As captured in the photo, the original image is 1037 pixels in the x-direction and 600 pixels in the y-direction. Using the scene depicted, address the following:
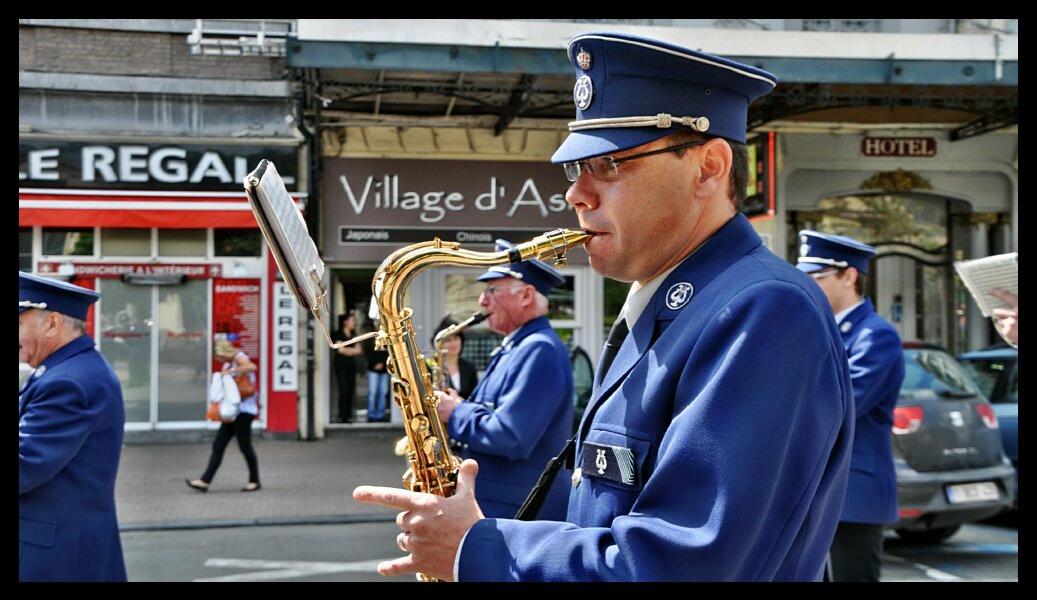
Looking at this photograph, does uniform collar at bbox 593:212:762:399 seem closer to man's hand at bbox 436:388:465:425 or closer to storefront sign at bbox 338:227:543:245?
man's hand at bbox 436:388:465:425

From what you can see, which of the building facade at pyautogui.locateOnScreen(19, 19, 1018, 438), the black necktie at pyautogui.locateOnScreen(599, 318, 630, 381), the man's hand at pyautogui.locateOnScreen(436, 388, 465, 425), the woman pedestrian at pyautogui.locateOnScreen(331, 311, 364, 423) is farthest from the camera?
the woman pedestrian at pyautogui.locateOnScreen(331, 311, 364, 423)

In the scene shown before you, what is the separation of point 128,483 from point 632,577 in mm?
11911

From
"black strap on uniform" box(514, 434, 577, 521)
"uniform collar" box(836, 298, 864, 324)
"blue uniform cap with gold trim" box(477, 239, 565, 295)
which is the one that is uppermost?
"blue uniform cap with gold trim" box(477, 239, 565, 295)

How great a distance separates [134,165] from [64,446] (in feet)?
37.4

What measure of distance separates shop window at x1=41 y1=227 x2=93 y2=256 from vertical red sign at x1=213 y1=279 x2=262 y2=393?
182 centimetres

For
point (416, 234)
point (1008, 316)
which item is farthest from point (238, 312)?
point (1008, 316)

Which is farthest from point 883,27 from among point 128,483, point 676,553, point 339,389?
point 676,553

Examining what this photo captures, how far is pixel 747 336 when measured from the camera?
1.70 metres

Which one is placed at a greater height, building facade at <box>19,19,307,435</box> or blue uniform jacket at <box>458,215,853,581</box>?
building facade at <box>19,19,307,435</box>

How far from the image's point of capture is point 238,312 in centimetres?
1504

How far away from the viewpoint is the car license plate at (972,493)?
8.27 m

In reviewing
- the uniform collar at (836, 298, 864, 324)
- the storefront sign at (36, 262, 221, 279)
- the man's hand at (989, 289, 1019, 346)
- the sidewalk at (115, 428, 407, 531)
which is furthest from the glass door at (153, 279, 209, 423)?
the man's hand at (989, 289, 1019, 346)

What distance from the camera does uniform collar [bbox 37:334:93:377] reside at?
434 cm

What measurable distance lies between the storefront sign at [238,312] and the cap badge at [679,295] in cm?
1369
